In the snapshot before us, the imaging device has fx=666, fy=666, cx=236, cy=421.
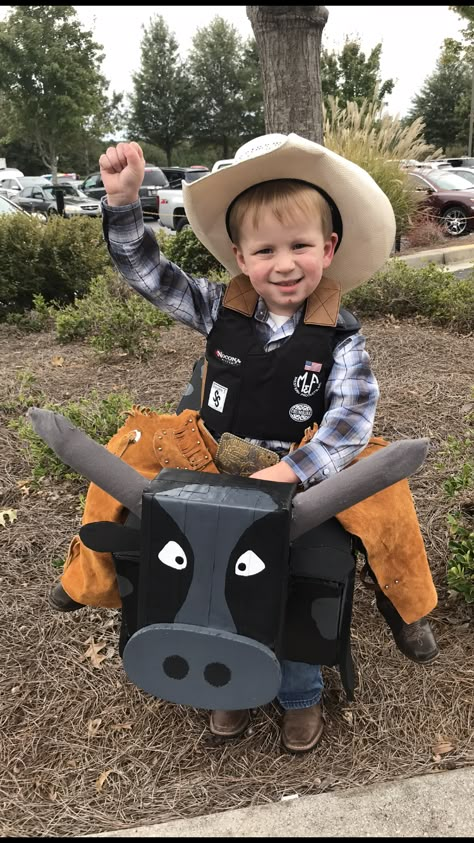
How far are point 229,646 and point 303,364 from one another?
0.77 metres

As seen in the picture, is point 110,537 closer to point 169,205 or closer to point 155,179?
point 169,205

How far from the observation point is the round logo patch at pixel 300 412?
5.81 feet

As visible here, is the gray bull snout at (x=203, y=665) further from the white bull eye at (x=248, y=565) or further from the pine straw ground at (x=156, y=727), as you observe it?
the pine straw ground at (x=156, y=727)

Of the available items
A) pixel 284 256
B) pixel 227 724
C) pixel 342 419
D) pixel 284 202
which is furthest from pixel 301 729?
pixel 284 202

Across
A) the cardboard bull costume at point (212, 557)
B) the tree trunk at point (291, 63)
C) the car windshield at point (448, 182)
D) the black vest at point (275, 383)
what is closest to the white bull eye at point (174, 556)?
the cardboard bull costume at point (212, 557)

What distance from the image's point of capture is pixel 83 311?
17.9 feet

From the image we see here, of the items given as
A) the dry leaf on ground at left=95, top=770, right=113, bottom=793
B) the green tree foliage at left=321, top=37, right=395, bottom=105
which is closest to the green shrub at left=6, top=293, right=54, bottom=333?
the dry leaf on ground at left=95, top=770, right=113, bottom=793

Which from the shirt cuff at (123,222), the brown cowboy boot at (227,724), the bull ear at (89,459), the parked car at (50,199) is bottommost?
the parked car at (50,199)

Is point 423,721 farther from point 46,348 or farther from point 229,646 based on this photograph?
point 46,348

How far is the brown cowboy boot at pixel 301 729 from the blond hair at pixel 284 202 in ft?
4.33

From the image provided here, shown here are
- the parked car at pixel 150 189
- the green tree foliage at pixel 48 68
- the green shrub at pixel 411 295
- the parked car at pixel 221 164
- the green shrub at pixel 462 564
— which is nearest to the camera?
the parked car at pixel 221 164

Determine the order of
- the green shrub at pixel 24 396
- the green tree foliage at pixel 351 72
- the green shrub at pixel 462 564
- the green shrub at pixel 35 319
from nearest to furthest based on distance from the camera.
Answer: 1. the green shrub at pixel 462 564
2. the green shrub at pixel 24 396
3. the green shrub at pixel 35 319
4. the green tree foliage at pixel 351 72

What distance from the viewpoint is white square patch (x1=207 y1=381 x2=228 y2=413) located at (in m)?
1.85

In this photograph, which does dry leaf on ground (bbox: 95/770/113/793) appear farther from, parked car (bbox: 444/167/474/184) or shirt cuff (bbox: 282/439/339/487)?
parked car (bbox: 444/167/474/184)
